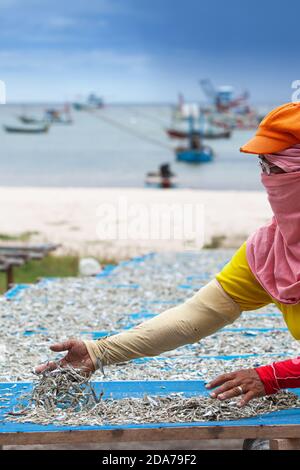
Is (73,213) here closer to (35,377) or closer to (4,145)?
(35,377)

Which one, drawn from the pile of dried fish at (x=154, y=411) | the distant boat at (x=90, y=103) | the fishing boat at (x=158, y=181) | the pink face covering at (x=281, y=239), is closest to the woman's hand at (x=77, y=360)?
the pile of dried fish at (x=154, y=411)

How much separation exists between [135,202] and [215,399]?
21392 millimetres

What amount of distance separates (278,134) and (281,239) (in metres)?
0.41

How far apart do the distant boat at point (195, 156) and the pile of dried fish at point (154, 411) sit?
41.7 metres

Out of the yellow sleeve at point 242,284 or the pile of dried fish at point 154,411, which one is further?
the yellow sleeve at point 242,284

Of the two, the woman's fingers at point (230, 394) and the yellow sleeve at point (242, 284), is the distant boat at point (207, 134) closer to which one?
the yellow sleeve at point (242, 284)

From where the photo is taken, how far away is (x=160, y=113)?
96500 millimetres

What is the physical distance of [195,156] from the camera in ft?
149

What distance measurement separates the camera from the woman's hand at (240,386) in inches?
117

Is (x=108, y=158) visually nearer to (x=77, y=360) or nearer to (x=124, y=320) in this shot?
(x=124, y=320)

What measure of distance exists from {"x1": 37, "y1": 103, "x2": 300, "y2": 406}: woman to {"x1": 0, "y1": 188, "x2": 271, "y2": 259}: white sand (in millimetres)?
Answer: 8072

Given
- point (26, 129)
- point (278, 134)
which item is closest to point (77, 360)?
point (278, 134)

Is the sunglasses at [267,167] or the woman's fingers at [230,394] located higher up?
the sunglasses at [267,167]
